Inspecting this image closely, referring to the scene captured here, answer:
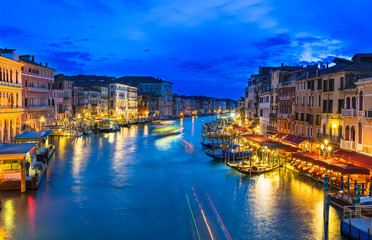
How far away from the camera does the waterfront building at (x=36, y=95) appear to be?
142ft

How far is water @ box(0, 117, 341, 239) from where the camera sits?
1464cm

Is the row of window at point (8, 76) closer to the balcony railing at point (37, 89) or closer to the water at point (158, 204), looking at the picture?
the balcony railing at point (37, 89)

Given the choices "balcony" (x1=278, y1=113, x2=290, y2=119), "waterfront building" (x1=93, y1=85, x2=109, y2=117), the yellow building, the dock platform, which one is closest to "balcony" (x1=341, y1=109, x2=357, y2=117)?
the dock platform

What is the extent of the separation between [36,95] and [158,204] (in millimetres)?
34365

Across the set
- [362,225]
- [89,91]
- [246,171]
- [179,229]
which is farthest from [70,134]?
[362,225]

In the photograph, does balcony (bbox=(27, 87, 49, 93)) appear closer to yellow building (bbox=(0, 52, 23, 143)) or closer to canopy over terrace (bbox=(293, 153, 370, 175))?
yellow building (bbox=(0, 52, 23, 143))

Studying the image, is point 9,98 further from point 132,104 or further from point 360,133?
point 132,104

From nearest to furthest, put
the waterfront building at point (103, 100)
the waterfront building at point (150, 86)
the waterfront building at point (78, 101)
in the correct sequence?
the waterfront building at point (78, 101), the waterfront building at point (103, 100), the waterfront building at point (150, 86)

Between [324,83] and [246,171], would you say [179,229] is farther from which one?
[324,83]

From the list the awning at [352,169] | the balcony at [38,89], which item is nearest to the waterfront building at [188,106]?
the balcony at [38,89]

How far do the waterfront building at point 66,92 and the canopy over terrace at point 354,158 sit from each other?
45736 mm

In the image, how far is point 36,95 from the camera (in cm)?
4650

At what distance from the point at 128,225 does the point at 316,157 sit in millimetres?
13076

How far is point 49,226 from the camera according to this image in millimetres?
15031
